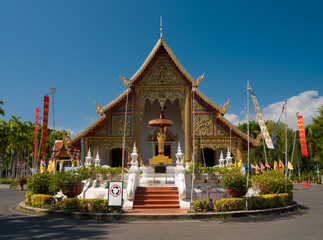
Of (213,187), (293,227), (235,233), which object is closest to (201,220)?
(235,233)

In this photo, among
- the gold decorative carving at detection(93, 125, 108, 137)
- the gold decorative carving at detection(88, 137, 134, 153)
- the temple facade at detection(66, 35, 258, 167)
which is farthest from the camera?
the gold decorative carving at detection(93, 125, 108, 137)

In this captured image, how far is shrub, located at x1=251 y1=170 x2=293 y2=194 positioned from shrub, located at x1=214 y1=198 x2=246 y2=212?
2.05 m

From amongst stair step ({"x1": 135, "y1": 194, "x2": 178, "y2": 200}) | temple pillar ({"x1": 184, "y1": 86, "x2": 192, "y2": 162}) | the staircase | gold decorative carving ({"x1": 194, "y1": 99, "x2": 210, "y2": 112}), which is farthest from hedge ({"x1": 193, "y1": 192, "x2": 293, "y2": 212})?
gold decorative carving ({"x1": 194, "y1": 99, "x2": 210, "y2": 112})

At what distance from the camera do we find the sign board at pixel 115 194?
9031 millimetres

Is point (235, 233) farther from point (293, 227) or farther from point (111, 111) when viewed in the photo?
point (111, 111)

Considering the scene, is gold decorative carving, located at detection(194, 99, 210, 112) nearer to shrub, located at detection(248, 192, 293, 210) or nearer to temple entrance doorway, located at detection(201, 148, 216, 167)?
temple entrance doorway, located at detection(201, 148, 216, 167)

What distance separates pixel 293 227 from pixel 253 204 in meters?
2.29

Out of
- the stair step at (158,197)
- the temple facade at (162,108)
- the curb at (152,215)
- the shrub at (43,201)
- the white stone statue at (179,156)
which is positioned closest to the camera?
the curb at (152,215)

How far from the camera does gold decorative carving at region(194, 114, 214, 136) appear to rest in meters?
17.8

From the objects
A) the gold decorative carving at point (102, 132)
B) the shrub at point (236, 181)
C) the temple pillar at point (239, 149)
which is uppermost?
the gold decorative carving at point (102, 132)

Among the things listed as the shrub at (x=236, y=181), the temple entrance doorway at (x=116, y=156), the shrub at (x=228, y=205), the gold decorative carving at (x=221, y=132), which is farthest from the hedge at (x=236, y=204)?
the temple entrance doorway at (x=116, y=156)

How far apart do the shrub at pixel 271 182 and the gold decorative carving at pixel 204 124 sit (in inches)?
260

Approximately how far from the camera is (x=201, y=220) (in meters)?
8.49

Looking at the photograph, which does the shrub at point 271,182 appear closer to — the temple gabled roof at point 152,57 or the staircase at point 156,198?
the staircase at point 156,198
